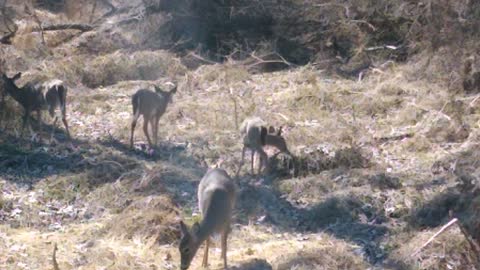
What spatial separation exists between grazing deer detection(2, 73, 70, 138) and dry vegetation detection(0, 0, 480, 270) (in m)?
0.42

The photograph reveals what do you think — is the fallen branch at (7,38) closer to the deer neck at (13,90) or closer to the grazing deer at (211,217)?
the deer neck at (13,90)

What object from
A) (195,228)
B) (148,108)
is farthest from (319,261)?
(148,108)

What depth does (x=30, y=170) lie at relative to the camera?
11930 mm

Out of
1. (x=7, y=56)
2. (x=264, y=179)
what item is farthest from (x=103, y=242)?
(x=7, y=56)

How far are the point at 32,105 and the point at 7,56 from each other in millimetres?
4101

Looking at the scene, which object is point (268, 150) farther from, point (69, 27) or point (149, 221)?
point (69, 27)

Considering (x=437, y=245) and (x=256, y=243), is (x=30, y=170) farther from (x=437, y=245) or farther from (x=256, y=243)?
(x=437, y=245)

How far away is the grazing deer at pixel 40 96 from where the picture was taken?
1302 centimetres

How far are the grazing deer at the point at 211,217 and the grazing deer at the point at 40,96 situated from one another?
177 inches

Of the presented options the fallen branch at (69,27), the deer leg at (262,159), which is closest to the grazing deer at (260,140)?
the deer leg at (262,159)

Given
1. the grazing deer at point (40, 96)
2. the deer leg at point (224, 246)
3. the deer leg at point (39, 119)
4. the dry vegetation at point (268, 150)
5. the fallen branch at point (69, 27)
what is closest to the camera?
the deer leg at point (224, 246)

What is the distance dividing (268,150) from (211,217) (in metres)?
3.90

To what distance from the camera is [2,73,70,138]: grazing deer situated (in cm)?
1302

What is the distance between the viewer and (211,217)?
849 cm
